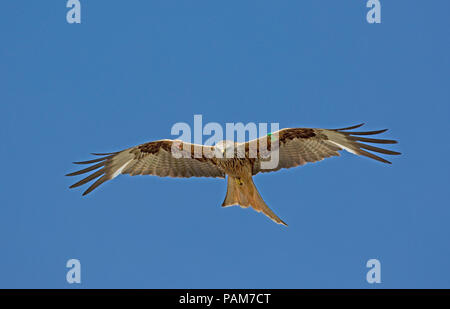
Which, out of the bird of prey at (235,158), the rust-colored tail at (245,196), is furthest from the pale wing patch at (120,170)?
the rust-colored tail at (245,196)

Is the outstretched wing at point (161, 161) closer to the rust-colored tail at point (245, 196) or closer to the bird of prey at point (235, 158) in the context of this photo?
the bird of prey at point (235, 158)

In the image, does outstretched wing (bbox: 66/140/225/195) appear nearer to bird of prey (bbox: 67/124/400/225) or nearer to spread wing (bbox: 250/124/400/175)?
bird of prey (bbox: 67/124/400/225)

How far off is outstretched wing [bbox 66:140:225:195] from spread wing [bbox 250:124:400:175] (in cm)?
Result: 97

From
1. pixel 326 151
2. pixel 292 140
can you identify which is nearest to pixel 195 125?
pixel 292 140

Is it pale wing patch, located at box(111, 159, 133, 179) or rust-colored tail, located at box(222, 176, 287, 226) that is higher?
pale wing patch, located at box(111, 159, 133, 179)

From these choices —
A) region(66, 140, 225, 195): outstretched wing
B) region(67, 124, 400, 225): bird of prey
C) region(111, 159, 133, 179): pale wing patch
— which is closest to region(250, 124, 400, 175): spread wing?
region(67, 124, 400, 225): bird of prey

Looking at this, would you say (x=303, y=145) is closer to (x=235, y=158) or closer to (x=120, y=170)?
(x=235, y=158)

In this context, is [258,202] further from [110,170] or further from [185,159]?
[110,170]

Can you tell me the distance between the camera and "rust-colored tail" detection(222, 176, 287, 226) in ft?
30.3

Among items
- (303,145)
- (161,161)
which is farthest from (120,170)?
(303,145)

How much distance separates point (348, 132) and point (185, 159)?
3001 millimetres

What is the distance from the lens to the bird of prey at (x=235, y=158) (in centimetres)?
925

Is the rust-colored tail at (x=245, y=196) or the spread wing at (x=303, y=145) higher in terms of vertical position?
the spread wing at (x=303, y=145)

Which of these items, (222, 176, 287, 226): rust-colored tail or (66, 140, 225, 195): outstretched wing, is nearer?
(222, 176, 287, 226): rust-colored tail
